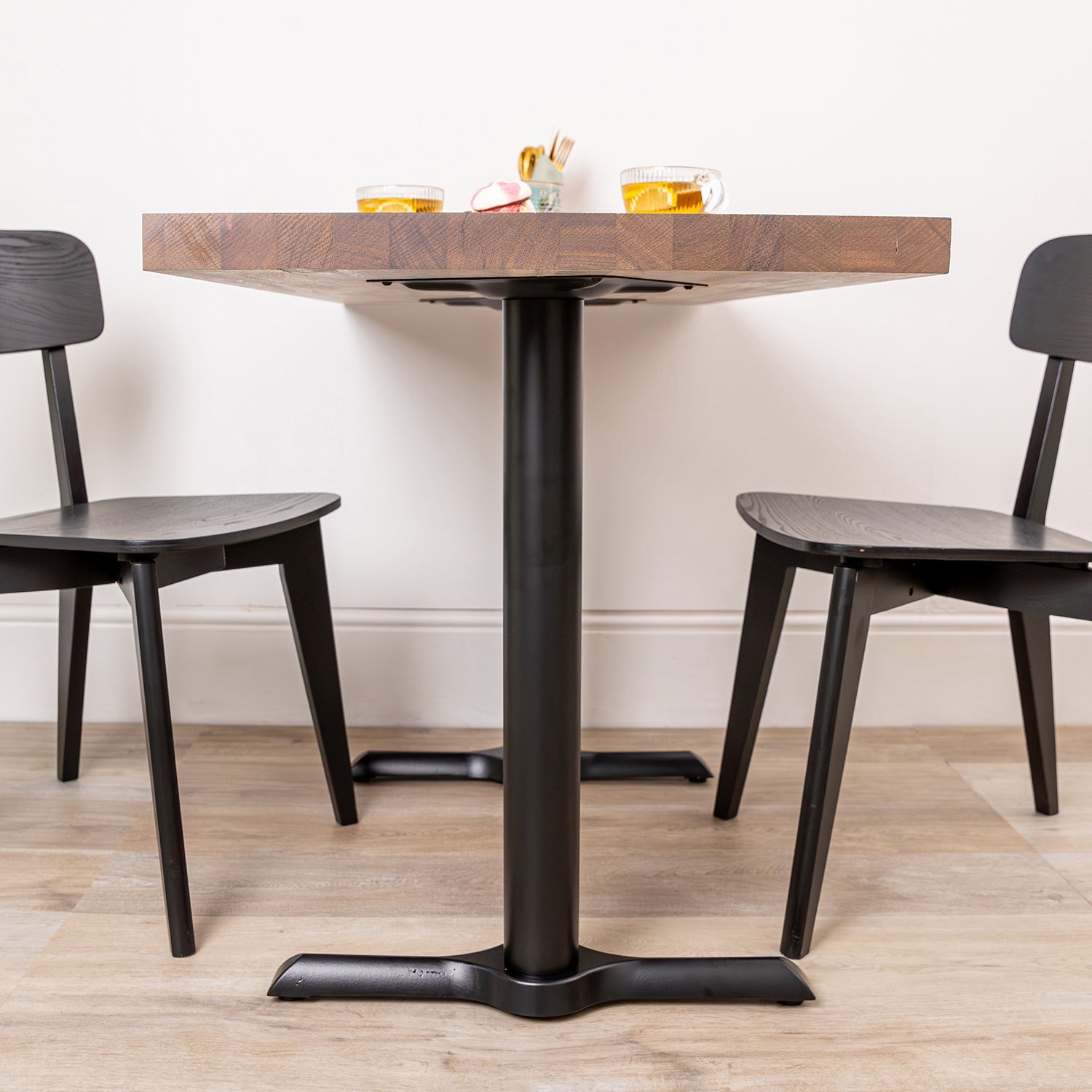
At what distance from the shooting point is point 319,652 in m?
1.49

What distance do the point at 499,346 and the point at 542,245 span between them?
1.04 metres

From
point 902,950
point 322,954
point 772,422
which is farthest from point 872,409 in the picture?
point 322,954

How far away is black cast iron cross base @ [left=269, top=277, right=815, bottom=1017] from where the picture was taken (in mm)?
1062

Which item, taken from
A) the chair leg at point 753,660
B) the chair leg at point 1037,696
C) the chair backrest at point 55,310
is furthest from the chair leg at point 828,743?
the chair backrest at point 55,310

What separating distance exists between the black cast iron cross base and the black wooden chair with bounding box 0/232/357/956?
0.33 m

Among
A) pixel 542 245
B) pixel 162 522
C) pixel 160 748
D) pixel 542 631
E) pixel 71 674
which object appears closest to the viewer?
pixel 542 245

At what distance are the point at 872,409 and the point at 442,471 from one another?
31.5 inches

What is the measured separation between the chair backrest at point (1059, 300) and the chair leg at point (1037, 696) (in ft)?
1.30

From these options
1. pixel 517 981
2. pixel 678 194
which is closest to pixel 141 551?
pixel 517 981

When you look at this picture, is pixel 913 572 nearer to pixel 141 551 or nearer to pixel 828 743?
pixel 828 743

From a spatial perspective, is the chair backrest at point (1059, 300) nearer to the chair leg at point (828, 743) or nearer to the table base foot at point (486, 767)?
the chair leg at point (828, 743)

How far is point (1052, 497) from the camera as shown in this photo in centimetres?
195

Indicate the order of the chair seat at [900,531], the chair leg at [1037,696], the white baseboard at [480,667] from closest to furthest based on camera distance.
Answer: the chair seat at [900,531] → the chair leg at [1037,696] → the white baseboard at [480,667]

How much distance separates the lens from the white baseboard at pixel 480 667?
77.5 inches
